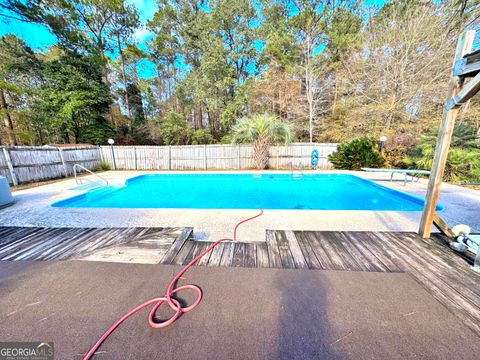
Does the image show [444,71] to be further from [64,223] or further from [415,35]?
[64,223]

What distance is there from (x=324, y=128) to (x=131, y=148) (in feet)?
39.5

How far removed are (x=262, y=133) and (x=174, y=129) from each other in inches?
292

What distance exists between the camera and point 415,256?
6.20 ft

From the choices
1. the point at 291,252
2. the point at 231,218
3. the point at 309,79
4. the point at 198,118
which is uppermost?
the point at 309,79

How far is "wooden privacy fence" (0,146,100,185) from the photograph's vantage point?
595cm

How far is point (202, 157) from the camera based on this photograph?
32.8 feet

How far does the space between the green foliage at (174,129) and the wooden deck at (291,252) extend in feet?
38.4

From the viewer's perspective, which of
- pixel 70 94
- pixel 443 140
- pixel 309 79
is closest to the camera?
pixel 443 140

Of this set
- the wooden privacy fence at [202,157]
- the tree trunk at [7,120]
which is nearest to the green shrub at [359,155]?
the wooden privacy fence at [202,157]

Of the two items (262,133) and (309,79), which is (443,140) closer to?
(262,133)

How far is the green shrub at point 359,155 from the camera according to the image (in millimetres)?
8055

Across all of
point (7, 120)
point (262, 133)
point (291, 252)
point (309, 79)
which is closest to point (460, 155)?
point (262, 133)

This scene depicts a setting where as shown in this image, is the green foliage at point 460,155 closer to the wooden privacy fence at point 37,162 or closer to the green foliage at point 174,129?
the green foliage at point 174,129

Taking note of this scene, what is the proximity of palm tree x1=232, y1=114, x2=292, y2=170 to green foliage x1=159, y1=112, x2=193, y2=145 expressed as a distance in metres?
6.12
